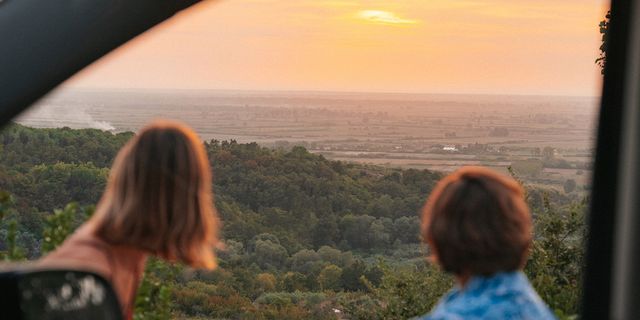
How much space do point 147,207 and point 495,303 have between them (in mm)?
833

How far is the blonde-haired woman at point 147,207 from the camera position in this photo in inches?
94.0

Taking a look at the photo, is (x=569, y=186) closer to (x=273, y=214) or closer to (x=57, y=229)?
(x=273, y=214)

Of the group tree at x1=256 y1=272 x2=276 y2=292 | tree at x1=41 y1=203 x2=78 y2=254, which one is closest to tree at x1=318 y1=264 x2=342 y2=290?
tree at x1=256 y1=272 x2=276 y2=292

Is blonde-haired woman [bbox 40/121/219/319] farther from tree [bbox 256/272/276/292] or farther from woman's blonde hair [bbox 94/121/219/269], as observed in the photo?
tree [bbox 256/272/276/292]

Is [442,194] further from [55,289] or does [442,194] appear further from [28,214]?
[28,214]

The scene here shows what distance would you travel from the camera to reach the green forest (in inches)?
325

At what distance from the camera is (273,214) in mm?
8820

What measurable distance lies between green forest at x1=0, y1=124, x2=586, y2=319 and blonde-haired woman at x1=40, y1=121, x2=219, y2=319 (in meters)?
5.35

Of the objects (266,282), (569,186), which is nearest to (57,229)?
(266,282)

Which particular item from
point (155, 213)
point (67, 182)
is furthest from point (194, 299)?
point (155, 213)

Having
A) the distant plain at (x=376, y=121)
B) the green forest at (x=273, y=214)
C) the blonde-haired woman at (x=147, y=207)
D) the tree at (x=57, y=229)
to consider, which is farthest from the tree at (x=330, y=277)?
the blonde-haired woman at (x=147, y=207)

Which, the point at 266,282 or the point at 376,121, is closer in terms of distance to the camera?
the point at 266,282

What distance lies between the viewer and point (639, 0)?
221 centimetres

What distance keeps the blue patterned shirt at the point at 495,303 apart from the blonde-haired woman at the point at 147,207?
617 mm
